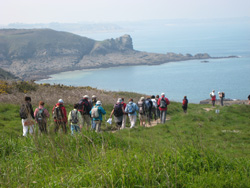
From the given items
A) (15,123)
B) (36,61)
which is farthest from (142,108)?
(36,61)

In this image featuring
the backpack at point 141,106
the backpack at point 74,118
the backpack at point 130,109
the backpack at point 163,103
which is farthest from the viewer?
the backpack at point 163,103

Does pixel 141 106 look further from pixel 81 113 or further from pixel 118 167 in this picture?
pixel 118 167

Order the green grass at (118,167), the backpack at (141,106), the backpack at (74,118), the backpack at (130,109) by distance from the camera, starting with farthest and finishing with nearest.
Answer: the backpack at (141,106), the backpack at (130,109), the backpack at (74,118), the green grass at (118,167)

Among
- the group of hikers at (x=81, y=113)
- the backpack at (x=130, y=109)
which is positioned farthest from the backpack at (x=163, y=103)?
the backpack at (x=130, y=109)

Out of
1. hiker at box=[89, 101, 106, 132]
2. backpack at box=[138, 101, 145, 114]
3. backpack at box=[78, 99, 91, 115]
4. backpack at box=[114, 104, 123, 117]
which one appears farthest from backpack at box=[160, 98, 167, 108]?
hiker at box=[89, 101, 106, 132]

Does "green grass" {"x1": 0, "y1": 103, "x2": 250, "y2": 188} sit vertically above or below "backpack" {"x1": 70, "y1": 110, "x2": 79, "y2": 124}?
above

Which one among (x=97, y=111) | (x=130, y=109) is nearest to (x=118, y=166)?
(x=97, y=111)

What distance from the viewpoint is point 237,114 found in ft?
67.2

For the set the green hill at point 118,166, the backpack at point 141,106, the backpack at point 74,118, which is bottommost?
the backpack at point 141,106

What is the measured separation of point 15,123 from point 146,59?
574 ft

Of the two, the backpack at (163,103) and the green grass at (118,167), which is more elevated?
the green grass at (118,167)

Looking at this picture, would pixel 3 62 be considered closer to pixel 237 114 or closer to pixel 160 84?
pixel 160 84

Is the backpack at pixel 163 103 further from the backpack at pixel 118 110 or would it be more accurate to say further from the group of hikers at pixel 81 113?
the backpack at pixel 118 110

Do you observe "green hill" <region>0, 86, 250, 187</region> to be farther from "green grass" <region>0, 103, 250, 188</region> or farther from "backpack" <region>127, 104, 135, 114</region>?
"backpack" <region>127, 104, 135, 114</region>
